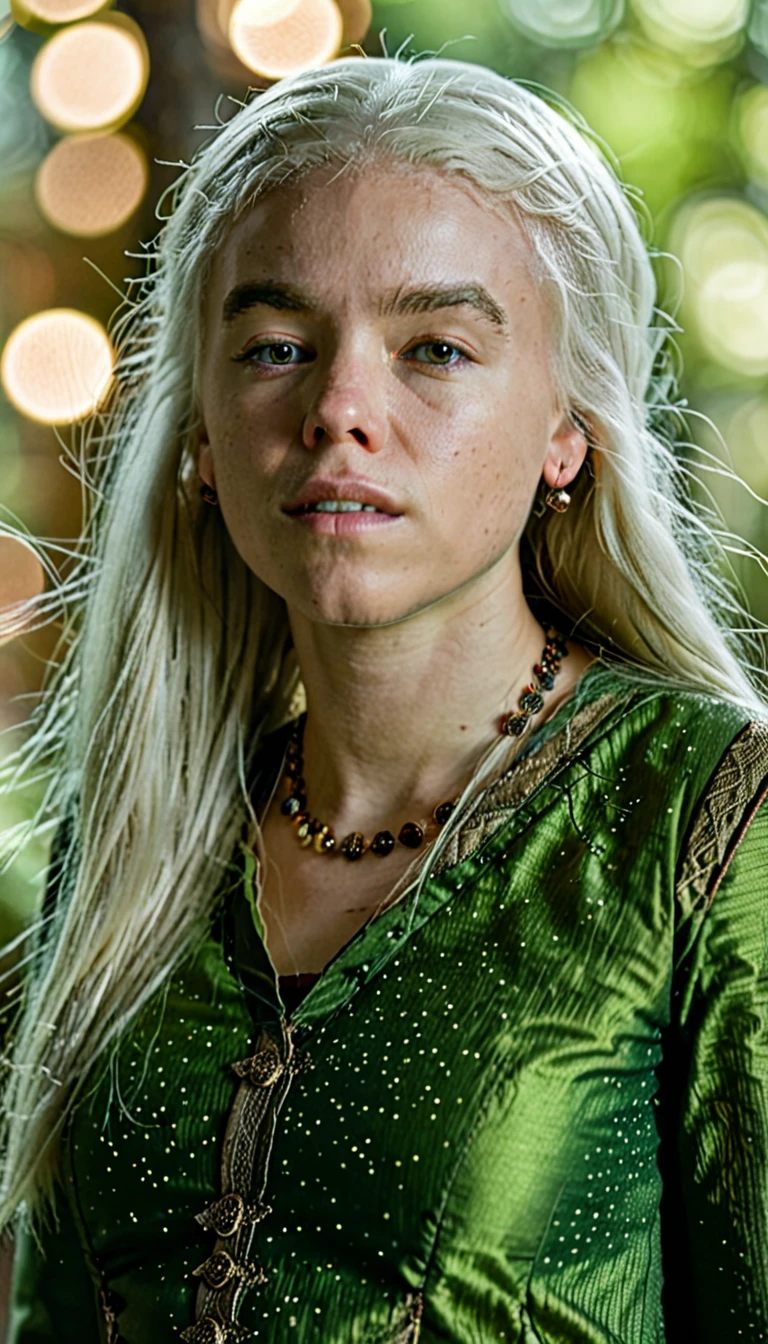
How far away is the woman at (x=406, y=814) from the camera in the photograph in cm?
92

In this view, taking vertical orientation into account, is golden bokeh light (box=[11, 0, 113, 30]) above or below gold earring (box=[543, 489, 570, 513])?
above

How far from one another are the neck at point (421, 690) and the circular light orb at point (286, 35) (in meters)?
0.76

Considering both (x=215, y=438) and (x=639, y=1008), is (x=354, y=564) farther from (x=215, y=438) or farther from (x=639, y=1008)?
(x=639, y=1008)

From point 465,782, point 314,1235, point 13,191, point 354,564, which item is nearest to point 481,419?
point 354,564

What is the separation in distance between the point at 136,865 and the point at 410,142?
1.82ft

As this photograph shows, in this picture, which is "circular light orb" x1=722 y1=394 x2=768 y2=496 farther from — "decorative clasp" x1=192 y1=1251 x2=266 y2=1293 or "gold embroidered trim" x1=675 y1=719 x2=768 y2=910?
"decorative clasp" x1=192 y1=1251 x2=266 y2=1293

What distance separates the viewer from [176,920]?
1.15 meters

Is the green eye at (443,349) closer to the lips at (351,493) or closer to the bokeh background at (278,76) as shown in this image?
the lips at (351,493)

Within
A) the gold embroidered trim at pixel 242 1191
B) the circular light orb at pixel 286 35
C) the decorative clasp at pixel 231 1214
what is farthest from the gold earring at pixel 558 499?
the circular light orb at pixel 286 35

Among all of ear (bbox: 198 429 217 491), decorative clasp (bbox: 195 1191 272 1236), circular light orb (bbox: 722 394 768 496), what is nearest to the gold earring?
ear (bbox: 198 429 217 491)

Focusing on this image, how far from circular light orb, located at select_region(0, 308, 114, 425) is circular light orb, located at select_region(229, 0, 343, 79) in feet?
1.04

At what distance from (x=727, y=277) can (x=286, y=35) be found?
59cm

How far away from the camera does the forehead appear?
976 mm

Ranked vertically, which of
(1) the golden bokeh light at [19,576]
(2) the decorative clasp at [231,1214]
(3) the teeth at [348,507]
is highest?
(3) the teeth at [348,507]
